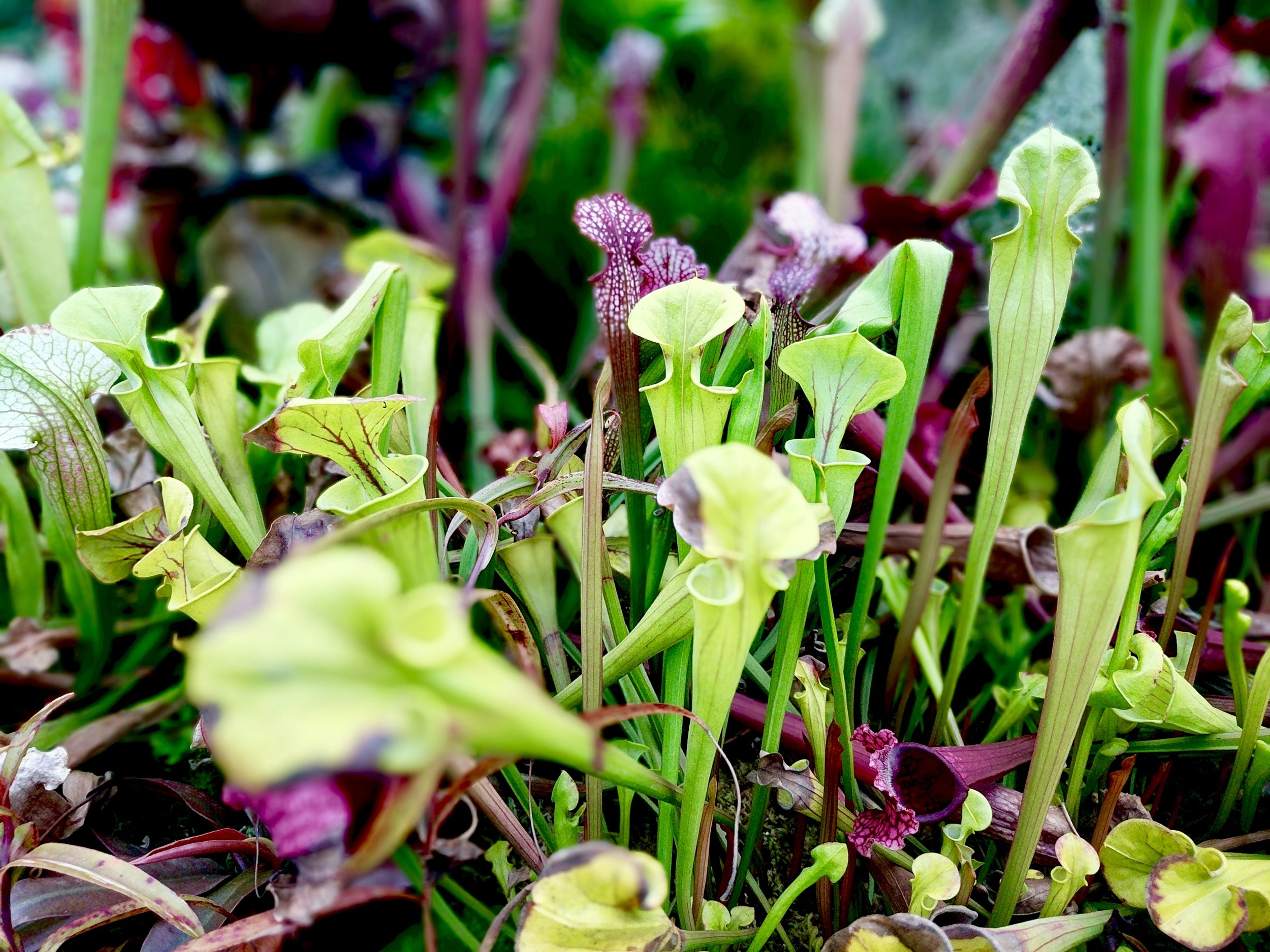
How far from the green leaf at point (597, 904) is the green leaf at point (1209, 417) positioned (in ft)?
0.73

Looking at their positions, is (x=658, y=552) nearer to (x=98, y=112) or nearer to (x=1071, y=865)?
(x=1071, y=865)

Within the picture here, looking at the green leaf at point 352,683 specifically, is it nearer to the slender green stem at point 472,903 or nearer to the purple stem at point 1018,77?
the slender green stem at point 472,903

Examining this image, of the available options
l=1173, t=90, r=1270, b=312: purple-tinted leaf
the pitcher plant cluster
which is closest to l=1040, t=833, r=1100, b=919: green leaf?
the pitcher plant cluster

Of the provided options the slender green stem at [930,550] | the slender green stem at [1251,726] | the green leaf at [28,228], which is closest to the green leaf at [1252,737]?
the slender green stem at [1251,726]

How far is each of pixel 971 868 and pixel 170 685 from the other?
37cm

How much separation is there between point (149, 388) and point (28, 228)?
203 mm

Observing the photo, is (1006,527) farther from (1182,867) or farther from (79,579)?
(79,579)

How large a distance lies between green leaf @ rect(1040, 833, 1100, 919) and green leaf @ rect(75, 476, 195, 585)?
0.97ft

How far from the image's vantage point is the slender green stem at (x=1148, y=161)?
20.4 inches

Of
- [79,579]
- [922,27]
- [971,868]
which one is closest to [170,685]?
[79,579]

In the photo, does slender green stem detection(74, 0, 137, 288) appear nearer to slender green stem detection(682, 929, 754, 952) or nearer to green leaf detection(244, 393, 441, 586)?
green leaf detection(244, 393, 441, 586)

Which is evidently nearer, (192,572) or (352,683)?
(352,683)

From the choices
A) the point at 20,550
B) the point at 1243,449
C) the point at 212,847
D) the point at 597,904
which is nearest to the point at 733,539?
the point at 597,904

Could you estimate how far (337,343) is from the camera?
294 mm
